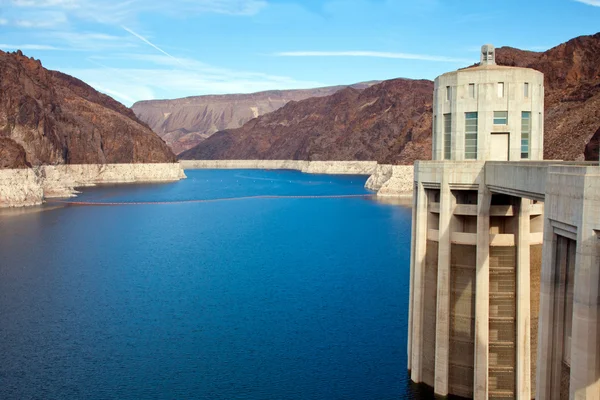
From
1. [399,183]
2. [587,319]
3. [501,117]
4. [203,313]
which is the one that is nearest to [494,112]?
[501,117]

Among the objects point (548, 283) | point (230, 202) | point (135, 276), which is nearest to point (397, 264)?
point (135, 276)

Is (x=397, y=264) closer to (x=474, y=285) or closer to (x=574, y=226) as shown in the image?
(x=474, y=285)

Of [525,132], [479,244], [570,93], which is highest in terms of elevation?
[570,93]

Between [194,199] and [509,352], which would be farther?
[194,199]

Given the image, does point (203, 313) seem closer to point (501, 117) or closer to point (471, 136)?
point (471, 136)

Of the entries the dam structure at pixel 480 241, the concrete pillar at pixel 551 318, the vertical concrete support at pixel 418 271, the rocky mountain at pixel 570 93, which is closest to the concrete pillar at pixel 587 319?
the concrete pillar at pixel 551 318

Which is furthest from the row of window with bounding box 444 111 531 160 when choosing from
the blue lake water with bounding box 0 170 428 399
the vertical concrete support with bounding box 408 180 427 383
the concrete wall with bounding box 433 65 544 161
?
the blue lake water with bounding box 0 170 428 399
